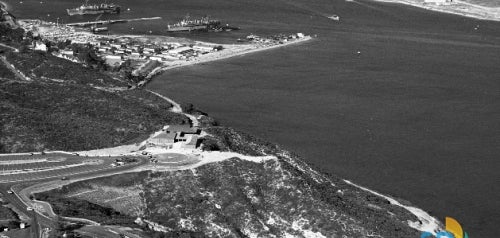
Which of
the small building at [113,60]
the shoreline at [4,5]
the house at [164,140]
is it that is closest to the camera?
the house at [164,140]

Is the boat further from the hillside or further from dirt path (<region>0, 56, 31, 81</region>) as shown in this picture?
the hillside

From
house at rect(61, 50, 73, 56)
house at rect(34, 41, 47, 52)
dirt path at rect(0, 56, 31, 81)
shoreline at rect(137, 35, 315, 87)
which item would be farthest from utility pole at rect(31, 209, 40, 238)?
house at rect(61, 50, 73, 56)

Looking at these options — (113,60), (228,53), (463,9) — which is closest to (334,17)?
(463,9)

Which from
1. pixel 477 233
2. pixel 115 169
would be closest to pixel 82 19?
pixel 115 169

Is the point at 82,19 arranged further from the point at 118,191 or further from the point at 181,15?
the point at 118,191

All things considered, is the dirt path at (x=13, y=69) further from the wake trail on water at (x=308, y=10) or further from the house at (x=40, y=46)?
the wake trail on water at (x=308, y=10)

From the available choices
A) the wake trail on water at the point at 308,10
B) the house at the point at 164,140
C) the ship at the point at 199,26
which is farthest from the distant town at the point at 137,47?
the house at the point at 164,140
